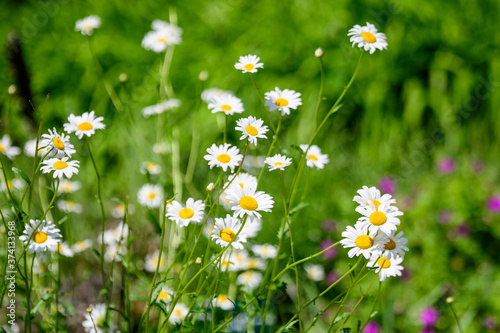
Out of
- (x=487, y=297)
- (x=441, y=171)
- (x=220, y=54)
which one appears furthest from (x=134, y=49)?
(x=487, y=297)

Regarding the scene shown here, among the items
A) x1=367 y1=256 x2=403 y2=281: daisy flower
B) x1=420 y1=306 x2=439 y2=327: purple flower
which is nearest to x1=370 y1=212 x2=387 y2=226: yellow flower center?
x1=367 y1=256 x2=403 y2=281: daisy flower

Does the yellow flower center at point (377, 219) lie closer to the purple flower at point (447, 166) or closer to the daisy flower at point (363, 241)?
the daisy flower at point (363, 241)

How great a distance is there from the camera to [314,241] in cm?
223

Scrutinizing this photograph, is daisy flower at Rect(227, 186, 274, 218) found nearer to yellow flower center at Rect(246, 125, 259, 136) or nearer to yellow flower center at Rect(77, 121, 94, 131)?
yellow flower center at Rect(246, 125, 259, 136)

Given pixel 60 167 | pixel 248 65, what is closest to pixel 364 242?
pixel 248 65

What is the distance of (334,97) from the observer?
9.55ft

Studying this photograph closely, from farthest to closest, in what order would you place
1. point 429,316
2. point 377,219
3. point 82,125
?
point 429,316 → point 82,125 → point 377,219

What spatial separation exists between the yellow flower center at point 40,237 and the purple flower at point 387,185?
5.82 feet

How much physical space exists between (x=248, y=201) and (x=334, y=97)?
6.83 ft

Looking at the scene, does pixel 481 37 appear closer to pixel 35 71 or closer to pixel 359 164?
pixel 359 164

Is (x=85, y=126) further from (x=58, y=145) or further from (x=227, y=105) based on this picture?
(x=227, y=105)

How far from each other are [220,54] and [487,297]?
2117 millimetres

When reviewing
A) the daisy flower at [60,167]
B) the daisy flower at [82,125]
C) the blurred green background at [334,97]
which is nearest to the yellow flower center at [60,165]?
the daisy flower at [60,167]

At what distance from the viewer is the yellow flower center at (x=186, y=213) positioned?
1031mm
